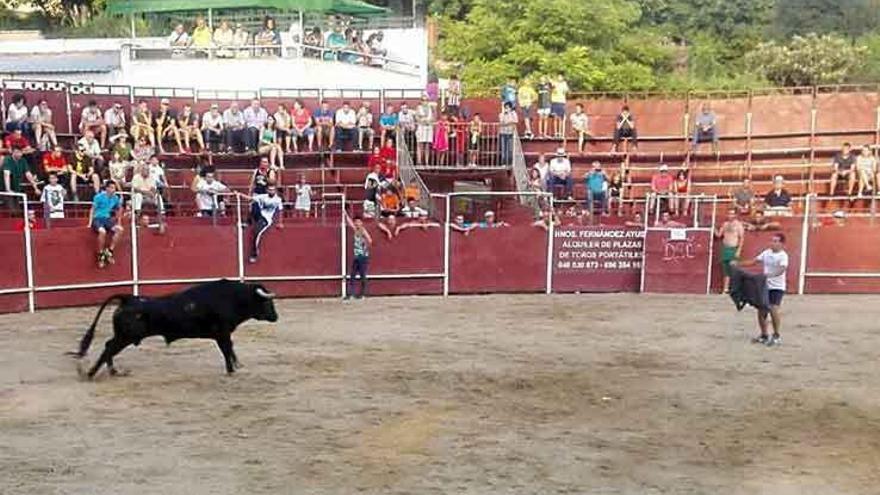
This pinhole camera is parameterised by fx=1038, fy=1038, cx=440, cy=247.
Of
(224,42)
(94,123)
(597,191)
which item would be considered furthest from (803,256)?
(224,42)

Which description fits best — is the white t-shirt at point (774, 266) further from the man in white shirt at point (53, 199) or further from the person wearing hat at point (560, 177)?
the man in white shirt at point (53, 199)

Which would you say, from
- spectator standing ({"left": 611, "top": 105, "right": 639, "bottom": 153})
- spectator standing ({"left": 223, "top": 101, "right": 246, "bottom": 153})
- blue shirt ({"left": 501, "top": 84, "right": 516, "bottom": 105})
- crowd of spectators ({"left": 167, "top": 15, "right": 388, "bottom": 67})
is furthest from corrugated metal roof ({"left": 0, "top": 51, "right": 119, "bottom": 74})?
spectator standing ({"left": 611, "top": 105, "right": 639, "bottom": 153})

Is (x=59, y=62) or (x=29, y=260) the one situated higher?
(x=59, y=62)

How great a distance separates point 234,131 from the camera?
78.3 feet

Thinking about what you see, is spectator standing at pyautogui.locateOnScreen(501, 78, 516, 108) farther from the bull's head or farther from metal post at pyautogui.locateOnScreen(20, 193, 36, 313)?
the bull's head

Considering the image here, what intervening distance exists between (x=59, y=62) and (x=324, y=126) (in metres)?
13.7

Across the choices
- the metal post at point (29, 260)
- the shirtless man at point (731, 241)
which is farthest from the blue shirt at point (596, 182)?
the metal post at point (29, 260)

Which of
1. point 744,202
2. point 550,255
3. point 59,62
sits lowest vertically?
point 550,255

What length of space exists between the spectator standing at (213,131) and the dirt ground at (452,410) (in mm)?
7677

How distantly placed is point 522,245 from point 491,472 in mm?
11789

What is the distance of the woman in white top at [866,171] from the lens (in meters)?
23.6

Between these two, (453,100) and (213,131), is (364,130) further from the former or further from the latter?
(213,131)

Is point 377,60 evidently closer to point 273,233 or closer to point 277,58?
point 277,58

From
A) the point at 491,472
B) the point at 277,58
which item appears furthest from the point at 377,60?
the point at 491,472
